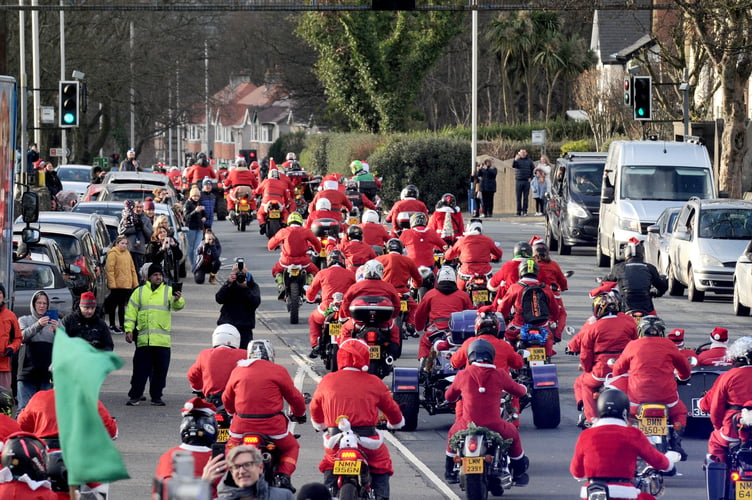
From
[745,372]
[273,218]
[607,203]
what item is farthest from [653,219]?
[745,372]

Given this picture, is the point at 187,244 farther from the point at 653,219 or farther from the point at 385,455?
the point at 385,455

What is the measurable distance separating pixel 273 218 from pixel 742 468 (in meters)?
23.3

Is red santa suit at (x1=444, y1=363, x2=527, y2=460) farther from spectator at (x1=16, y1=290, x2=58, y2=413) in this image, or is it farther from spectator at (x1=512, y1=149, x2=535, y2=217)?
spectator at (x1=512, y1=149, x2=535, y2=217)

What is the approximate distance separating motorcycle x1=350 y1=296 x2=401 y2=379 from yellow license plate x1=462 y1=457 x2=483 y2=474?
4561 mm

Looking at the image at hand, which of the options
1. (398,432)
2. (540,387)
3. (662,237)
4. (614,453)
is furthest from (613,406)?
(662,237)

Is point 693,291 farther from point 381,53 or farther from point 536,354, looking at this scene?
point 381,53

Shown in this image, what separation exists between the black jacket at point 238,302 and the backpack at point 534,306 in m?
3.10

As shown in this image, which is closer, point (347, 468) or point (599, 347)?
point (347, 468)

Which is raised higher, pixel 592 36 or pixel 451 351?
pixel 592 36

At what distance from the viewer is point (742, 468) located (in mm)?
11359

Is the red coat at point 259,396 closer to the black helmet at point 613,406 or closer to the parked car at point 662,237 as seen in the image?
the black helmet at point 613,406

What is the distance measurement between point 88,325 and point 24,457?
22.3 ft

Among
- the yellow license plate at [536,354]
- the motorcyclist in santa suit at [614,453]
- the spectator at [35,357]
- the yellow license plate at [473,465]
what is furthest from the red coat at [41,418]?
the yellow license plate at [536,354]

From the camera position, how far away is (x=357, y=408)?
433 inches
